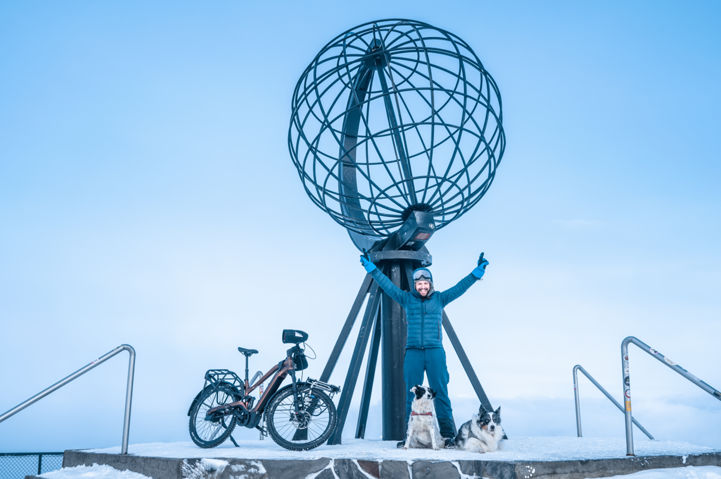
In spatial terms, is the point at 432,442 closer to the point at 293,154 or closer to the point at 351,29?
the point at 293,154

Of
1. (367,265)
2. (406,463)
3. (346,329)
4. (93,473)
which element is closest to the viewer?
(406,463)

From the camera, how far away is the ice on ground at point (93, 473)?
181 inches

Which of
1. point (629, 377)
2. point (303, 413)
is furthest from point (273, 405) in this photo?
point (629, 377)

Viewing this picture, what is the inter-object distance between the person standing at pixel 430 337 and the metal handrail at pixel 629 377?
1.36 metres

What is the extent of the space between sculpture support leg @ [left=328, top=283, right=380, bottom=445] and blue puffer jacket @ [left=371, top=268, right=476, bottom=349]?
1.02 meters

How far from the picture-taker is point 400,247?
6.48 m

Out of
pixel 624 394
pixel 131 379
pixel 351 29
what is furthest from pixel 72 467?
pixel 351 29

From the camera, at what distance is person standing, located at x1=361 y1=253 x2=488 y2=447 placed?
17.2 feet

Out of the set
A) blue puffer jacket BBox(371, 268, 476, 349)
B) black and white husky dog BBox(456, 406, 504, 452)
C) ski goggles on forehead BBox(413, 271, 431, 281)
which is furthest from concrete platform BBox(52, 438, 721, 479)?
ski goggles on forehead BBox(413, 271, 431, 281)

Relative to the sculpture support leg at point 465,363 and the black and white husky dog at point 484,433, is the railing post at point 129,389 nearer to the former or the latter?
the black and white husky dog at point 484,433

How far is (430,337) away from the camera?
5.31 m

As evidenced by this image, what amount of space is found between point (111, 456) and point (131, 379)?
0.61 m

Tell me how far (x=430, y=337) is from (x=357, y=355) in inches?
49.5

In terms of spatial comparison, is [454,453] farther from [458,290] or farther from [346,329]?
[346,329]
